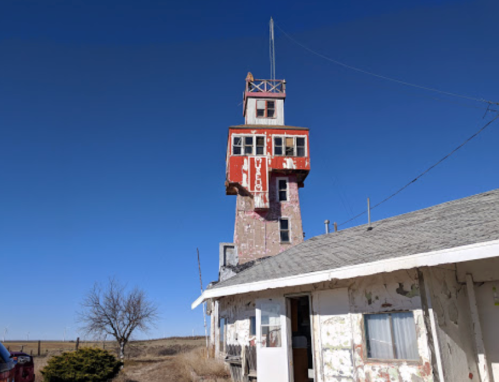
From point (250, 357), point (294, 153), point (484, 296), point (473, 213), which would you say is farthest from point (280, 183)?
point (484, 296)

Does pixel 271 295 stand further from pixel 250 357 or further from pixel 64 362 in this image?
pixel 64 362

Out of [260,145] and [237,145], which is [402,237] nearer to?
[260,145]

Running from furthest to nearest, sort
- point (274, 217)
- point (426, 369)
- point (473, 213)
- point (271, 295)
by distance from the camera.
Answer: point (274, 217), point (271, 295), point (473, 213), point (426, 369)

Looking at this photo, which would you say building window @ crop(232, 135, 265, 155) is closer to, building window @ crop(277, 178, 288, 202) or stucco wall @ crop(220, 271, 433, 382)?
building window @ crop(277, 178, 288, 202)

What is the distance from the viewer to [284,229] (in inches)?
1037

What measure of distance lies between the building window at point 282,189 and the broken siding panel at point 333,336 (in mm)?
16937

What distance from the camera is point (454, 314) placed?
26.3 feet

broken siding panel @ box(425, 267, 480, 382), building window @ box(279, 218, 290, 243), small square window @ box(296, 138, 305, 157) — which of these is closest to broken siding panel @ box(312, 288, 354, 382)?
broken siding panel @ box(425, 267, 480, 382)

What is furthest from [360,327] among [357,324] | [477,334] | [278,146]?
[278,146]

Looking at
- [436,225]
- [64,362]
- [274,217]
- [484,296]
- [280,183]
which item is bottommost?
[64,362]

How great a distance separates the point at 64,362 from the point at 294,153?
1857cm

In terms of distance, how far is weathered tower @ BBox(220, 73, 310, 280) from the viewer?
25.5 metres

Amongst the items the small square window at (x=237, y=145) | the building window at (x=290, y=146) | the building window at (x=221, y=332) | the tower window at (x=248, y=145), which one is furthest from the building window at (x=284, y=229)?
the building window at (x=221, y=332)

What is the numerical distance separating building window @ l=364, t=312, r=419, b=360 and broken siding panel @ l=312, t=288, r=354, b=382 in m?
0.58
